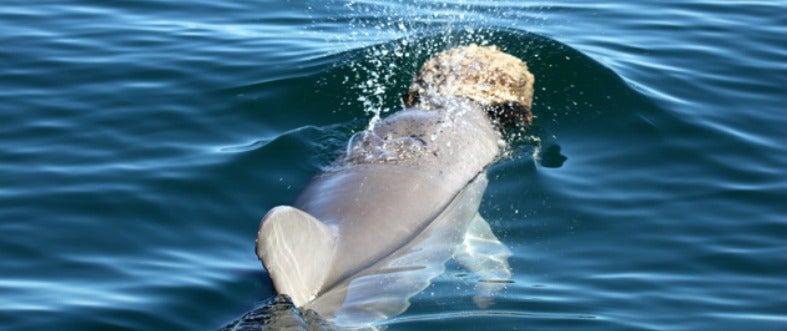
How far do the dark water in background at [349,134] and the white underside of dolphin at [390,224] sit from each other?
0.24 metres

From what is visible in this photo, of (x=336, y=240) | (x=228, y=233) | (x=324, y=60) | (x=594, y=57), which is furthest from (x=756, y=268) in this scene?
(x=324, y=60)

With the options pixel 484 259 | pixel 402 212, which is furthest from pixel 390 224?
pixel 484 259

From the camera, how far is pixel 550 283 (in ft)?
31.8

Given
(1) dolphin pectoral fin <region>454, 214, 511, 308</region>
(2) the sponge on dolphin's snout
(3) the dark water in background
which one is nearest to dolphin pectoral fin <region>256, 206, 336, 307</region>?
(3) the dark water in background

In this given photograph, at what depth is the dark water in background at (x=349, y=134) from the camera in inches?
371

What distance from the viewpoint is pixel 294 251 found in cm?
821

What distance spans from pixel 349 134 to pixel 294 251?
456 centimetres

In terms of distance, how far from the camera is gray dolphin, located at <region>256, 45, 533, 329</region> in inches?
334

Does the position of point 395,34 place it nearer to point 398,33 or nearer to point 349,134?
point 398,33

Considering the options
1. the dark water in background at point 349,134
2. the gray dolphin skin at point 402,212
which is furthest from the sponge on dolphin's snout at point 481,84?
the dark water in background at point 349,134

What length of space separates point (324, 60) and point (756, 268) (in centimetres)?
662

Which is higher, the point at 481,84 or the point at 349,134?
the point at 481,84

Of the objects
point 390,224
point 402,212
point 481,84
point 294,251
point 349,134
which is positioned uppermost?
point 481,84

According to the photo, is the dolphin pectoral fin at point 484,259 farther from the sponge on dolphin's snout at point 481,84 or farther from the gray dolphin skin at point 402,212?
the sponge on dolphin's snout at point 481,84
